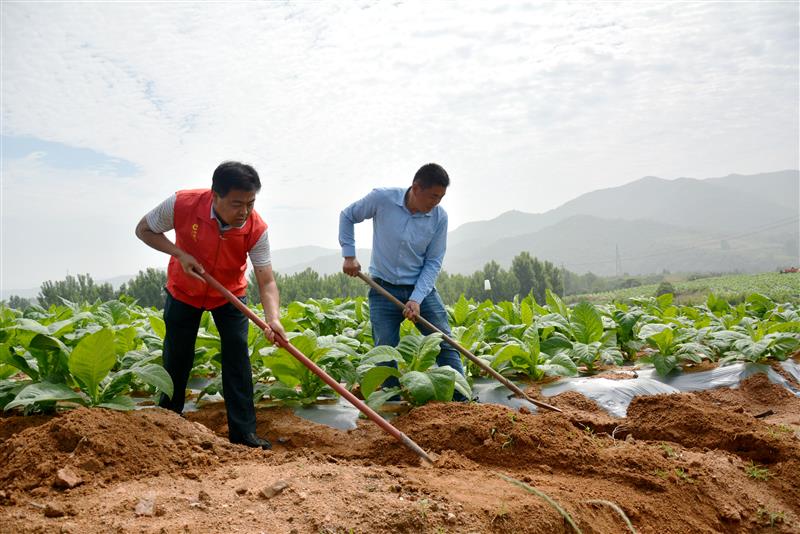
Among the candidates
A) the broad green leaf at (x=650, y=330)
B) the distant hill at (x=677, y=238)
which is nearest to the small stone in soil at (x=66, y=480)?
the broad green leaf at (x=650, y=330)

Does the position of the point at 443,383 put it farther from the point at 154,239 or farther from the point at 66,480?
the point at 66,480

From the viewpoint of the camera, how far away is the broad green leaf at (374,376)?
3393 mm

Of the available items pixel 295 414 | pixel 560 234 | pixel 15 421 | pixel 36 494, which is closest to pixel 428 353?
pixel 295 414

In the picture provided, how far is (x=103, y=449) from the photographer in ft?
8.36

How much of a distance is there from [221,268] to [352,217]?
135 cm

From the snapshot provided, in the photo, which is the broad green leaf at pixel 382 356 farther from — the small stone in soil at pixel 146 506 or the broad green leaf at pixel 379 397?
the small stone in soil at pixel 146 506

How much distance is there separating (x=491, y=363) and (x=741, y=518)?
2.07 meters

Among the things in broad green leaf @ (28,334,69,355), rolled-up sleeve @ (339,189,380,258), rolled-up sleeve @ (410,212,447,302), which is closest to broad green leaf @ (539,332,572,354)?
rolled-up sleeve @ (410,212,447,302)

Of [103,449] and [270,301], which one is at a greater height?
[270,301]

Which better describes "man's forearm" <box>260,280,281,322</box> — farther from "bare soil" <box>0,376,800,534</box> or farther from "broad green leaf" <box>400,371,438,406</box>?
"broad green leaf" <box>400,371,438,406</box>

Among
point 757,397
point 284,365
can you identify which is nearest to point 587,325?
point 757,397

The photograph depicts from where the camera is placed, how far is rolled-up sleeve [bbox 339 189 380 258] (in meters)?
4.38

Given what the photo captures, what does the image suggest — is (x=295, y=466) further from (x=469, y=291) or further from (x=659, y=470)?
(x=469, y=291)

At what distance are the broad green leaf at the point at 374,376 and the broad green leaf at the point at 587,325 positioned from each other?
2604mm
